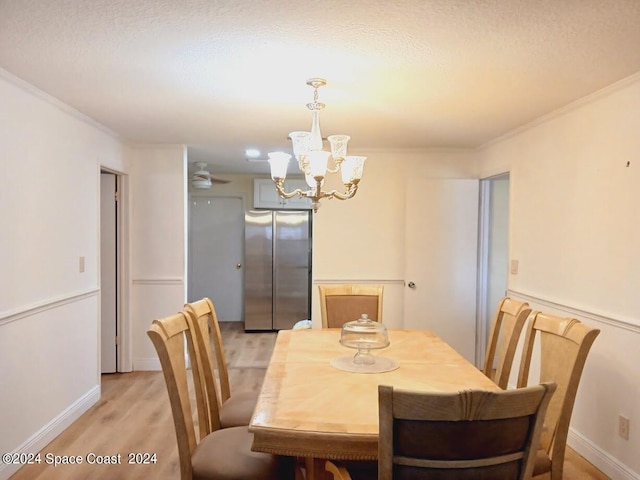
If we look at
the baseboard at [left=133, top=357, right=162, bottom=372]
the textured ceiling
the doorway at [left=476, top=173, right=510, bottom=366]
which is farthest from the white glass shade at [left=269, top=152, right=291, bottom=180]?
the baseboard at [left=133, top=357, right=162, bottom=372]

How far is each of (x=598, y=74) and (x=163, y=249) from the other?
358cm

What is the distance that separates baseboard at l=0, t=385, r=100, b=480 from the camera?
2.36 meters

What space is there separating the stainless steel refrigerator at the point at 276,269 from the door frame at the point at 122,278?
6.59 ft

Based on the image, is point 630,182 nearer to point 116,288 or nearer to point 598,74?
point 598,74

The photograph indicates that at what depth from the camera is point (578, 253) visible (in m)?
2.70

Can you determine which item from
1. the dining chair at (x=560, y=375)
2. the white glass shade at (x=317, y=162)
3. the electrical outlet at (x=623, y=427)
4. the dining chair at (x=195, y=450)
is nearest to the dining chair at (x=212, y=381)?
the dining chair at (x=195, y=450)

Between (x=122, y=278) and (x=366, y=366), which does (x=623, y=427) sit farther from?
→ (x=122, y=278)

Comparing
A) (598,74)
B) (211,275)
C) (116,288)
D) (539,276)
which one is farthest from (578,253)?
(211,275)

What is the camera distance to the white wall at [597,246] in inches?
89.9

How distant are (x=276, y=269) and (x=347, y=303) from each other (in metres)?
2.94

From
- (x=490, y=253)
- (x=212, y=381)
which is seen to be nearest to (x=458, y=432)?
(x=212, y=381)

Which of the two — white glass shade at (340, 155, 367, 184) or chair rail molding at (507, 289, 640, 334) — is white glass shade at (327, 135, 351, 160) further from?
chair rail molding at (507, 289, 640, 334)

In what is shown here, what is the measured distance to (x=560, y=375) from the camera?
69.9 inches

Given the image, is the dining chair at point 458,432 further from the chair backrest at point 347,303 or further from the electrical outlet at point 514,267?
the electrical outlet at point 514,267
